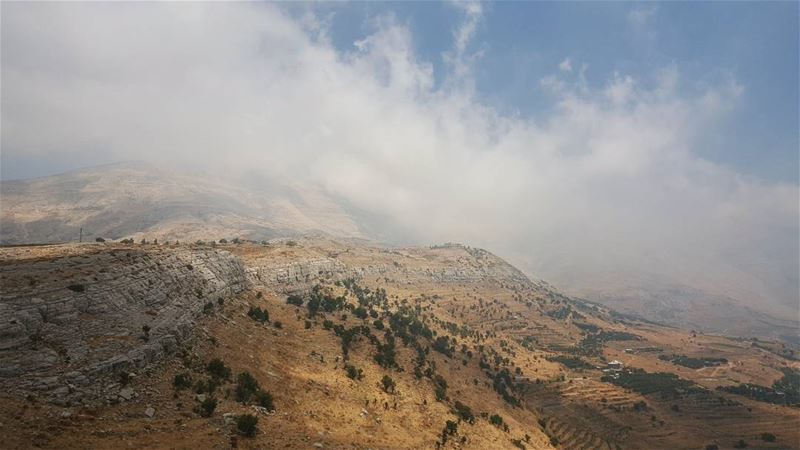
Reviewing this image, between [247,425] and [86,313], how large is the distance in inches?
582

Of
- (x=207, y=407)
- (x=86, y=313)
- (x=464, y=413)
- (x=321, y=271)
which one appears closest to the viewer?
(x=207, y=407)

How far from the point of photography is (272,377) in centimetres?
4031

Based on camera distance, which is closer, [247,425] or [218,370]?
[247,425]

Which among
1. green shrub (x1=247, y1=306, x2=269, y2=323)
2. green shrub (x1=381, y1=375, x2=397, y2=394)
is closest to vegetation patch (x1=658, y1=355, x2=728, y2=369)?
green shrub (x1=381, y1=375, x2=397, y2=394)

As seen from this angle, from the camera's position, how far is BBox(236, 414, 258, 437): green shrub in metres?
28.9

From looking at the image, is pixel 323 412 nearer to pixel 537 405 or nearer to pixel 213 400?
pixel 213 400

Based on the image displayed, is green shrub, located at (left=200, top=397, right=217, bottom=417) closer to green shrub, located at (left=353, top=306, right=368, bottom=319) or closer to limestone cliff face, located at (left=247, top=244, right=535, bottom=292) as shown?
limestone cliff face, located at (left=247, top=244, right=535, bottom=292)

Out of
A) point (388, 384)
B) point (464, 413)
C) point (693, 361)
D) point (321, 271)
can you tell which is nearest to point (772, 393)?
point (693, 361)

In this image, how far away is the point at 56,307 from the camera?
28844 mm

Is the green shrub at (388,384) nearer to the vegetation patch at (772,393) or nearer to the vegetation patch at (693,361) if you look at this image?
the vegetation patch at (772,393)

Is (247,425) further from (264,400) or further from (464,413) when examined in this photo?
(464,413)

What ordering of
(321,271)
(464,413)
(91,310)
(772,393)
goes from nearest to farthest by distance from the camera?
(91,310) → (464,413) → (321,271) → (772,393)

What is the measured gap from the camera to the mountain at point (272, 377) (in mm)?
25906

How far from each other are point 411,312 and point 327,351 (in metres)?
60.3
